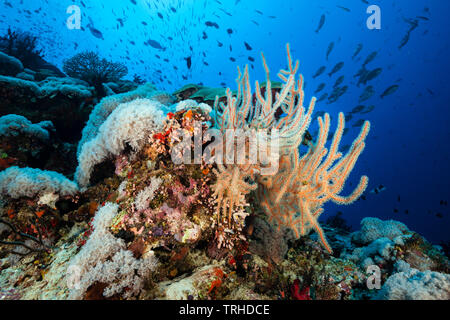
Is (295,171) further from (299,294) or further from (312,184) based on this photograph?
(299,294)

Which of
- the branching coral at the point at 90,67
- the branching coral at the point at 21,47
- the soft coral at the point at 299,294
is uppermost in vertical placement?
the branching coral at the point at 21,47

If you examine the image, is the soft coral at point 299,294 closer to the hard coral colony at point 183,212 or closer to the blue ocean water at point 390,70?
the hard coral colony at point 183,212

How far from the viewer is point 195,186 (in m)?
3.14

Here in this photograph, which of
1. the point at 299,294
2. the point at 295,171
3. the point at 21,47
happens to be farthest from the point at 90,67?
the point at 299,294

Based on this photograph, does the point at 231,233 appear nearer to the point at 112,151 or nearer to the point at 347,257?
the point at 112,151

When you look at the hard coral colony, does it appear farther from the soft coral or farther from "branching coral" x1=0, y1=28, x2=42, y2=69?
"branching coral" x1=0, y1=28, x2=42, y2=69

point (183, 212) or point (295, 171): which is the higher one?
point (295, 171)
